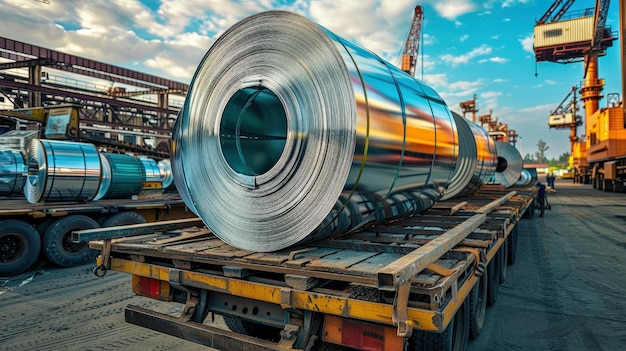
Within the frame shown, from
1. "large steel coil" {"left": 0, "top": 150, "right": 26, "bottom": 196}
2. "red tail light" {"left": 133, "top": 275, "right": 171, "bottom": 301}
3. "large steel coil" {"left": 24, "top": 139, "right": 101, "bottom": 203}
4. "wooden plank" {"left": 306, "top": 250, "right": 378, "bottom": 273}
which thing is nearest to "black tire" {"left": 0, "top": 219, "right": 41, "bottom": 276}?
"large steel coil" {"left": 24, "top": 139, "right": 101, "bottom": 203}

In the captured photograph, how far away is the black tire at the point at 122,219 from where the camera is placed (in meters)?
7.64

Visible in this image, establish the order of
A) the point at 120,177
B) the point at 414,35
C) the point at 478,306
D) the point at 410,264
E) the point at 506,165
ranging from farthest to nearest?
the point at 414,35 → the point at 506,165 → the point at 120,177 → the point at 478,306 → the point at 410,264

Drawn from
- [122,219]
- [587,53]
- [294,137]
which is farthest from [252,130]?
[587,53]

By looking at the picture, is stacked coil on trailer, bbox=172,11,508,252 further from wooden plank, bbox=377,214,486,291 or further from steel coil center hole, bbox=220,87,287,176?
wooden plank, bbox=377,214,486,291

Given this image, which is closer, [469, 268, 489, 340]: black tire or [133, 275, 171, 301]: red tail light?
[133, 275, 171, 301]: red tail light

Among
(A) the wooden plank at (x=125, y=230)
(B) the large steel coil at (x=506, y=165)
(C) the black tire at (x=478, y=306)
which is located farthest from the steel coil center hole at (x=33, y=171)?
(B) the large steel coil at (x=506, y=165)

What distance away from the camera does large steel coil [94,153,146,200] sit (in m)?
9.52

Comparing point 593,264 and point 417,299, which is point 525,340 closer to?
point 417,299

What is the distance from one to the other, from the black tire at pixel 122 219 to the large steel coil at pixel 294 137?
515cm

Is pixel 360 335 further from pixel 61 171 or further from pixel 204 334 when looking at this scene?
pixel 61 171

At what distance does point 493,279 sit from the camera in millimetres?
4836

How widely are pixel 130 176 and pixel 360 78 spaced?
8.96 meters

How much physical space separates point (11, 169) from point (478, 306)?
9.55 m

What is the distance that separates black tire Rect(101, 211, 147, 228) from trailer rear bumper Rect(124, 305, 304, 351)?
17.1 ft
